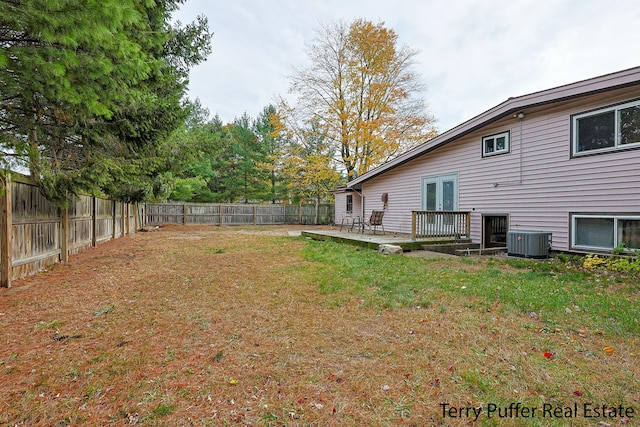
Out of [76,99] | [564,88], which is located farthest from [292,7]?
[76,99]

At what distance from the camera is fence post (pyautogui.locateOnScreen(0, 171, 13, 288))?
4.16 metres

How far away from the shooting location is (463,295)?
4.07m

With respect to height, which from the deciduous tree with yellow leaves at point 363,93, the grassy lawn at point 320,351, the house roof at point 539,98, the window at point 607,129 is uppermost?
the deciduous tree with yellow leaves at point 363,93

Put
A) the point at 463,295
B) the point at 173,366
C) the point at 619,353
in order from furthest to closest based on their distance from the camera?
the point at 463,295, the point at 619,353, the point at 173,366

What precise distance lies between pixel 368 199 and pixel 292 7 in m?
9.25

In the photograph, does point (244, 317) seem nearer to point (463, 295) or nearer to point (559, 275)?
point (463, 295)

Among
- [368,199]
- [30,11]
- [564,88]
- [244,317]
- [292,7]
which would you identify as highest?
[292,7]

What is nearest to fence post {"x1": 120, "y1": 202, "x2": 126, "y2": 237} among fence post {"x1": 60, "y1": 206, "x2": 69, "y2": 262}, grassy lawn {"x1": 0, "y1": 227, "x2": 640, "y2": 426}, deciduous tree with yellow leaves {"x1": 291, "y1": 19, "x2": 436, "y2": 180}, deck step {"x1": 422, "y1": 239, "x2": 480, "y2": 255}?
fence post {"x1": 60, "y1": 206, "x2": 69, "y2": 262}

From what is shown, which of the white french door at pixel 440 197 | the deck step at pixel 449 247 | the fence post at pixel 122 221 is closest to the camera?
the deck step at pixel 449 247

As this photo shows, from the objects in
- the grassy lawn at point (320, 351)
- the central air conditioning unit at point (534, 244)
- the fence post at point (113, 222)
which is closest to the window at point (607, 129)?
the central air conditioning unit at point (534, 244)

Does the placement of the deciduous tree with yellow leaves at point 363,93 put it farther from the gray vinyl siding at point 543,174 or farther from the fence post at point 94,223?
the fence post at point 94,223

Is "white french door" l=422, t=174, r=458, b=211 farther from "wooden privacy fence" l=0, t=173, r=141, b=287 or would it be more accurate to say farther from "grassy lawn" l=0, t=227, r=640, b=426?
"wooden privacy fence" l=0, t=173, r=141, b=287

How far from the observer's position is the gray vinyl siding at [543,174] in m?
5.82

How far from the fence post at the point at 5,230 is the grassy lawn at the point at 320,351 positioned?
0.24m
